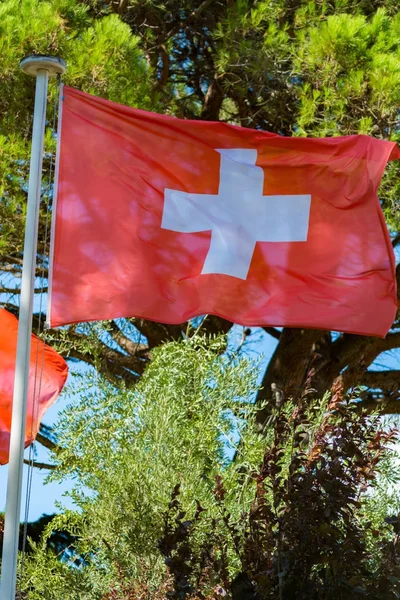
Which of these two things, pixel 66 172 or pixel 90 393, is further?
pixel 90 393

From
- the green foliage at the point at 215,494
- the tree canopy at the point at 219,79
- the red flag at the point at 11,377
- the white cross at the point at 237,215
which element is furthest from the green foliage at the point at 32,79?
the white cross at the point at 237,215

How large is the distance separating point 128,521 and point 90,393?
194 cm

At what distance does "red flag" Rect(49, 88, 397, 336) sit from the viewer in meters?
5.18

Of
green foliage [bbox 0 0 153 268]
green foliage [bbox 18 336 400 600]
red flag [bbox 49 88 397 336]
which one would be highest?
green foliage [bbox 0 0 153 268]

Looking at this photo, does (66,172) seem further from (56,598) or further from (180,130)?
(56,598)

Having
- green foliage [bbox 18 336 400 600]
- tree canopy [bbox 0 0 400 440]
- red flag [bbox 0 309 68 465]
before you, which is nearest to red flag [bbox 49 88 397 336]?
green foliage [bbox 18 336 400 600]

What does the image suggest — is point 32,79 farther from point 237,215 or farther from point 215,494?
point 215,494

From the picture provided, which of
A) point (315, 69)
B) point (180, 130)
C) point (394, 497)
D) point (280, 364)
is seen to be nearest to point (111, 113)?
point (180, 130)

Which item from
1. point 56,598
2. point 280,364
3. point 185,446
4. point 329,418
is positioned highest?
point 280,364

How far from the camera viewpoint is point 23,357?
478 centimetres

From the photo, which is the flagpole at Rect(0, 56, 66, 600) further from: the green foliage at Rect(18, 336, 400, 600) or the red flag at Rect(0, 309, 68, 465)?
the red flag at Rect(0, 309, 68, 465)

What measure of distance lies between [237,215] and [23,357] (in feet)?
5.22

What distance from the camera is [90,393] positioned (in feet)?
25.1

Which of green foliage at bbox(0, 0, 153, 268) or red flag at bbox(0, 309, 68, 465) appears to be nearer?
red flag at bbox(0, 309, 68, 465)
